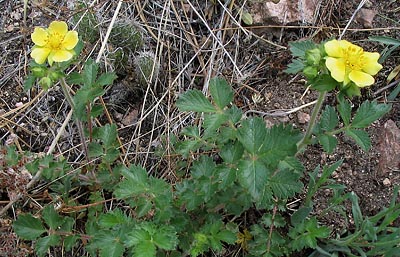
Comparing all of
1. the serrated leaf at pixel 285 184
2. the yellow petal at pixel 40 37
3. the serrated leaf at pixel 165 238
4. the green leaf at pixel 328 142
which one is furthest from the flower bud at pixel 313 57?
the yellow petal at pixel 40 37

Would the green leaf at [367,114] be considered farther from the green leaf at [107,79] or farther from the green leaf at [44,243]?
the green leaf at [44,243]

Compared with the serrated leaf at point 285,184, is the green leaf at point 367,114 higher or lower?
higher

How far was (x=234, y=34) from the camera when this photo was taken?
280 centimetres

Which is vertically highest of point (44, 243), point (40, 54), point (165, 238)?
point (40, 54)

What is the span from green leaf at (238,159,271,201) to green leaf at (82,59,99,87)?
29.5 inches

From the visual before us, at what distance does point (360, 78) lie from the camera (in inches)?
69.8

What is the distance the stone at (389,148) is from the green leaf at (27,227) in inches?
60.5

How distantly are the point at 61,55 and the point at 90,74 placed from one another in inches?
7.1

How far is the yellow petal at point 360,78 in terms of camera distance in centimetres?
174

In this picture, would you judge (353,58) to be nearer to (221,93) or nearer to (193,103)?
(221,93)

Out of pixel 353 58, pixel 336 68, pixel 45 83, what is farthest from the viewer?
pixel 45 83

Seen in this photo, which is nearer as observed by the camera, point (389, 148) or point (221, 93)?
point (221, 93)

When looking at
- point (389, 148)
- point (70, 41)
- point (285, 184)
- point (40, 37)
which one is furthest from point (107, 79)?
point (389, 148)

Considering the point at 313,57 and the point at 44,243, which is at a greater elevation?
the point at 313,57
